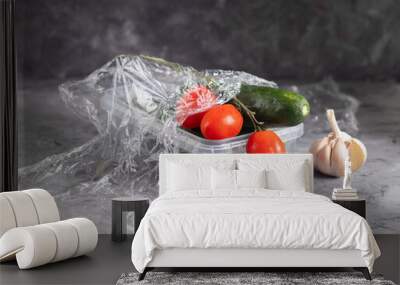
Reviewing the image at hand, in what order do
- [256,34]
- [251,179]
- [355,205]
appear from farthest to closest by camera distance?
[256,34] < [251,179] < [355,205]

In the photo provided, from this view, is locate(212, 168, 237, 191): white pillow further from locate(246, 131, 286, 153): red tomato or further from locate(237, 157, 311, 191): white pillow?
locate(246, 131, 286, 153): red tomato

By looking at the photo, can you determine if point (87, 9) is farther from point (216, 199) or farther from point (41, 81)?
point (216, 199)

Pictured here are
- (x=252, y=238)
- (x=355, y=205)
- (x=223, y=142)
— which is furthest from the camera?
(x=223, y=142)

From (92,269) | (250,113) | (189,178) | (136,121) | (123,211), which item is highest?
(250,113)

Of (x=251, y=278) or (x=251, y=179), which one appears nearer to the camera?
(x=251, y=278)

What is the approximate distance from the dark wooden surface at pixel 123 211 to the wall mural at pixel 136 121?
2.05 feet

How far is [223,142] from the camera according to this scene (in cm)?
754

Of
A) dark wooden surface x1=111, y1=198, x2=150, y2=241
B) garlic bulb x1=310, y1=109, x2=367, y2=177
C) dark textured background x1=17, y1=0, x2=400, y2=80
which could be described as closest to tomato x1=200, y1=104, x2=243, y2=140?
dark textured background x1=17, y1=0, x2=400, y2=80

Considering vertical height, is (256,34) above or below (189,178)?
above

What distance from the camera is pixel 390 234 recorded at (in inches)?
301

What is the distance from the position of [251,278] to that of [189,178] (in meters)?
1.88

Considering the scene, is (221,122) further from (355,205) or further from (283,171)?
(355,205)

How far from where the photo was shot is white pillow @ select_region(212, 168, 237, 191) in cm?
683

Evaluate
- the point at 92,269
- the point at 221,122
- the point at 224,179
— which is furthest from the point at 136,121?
the point at 92,269
